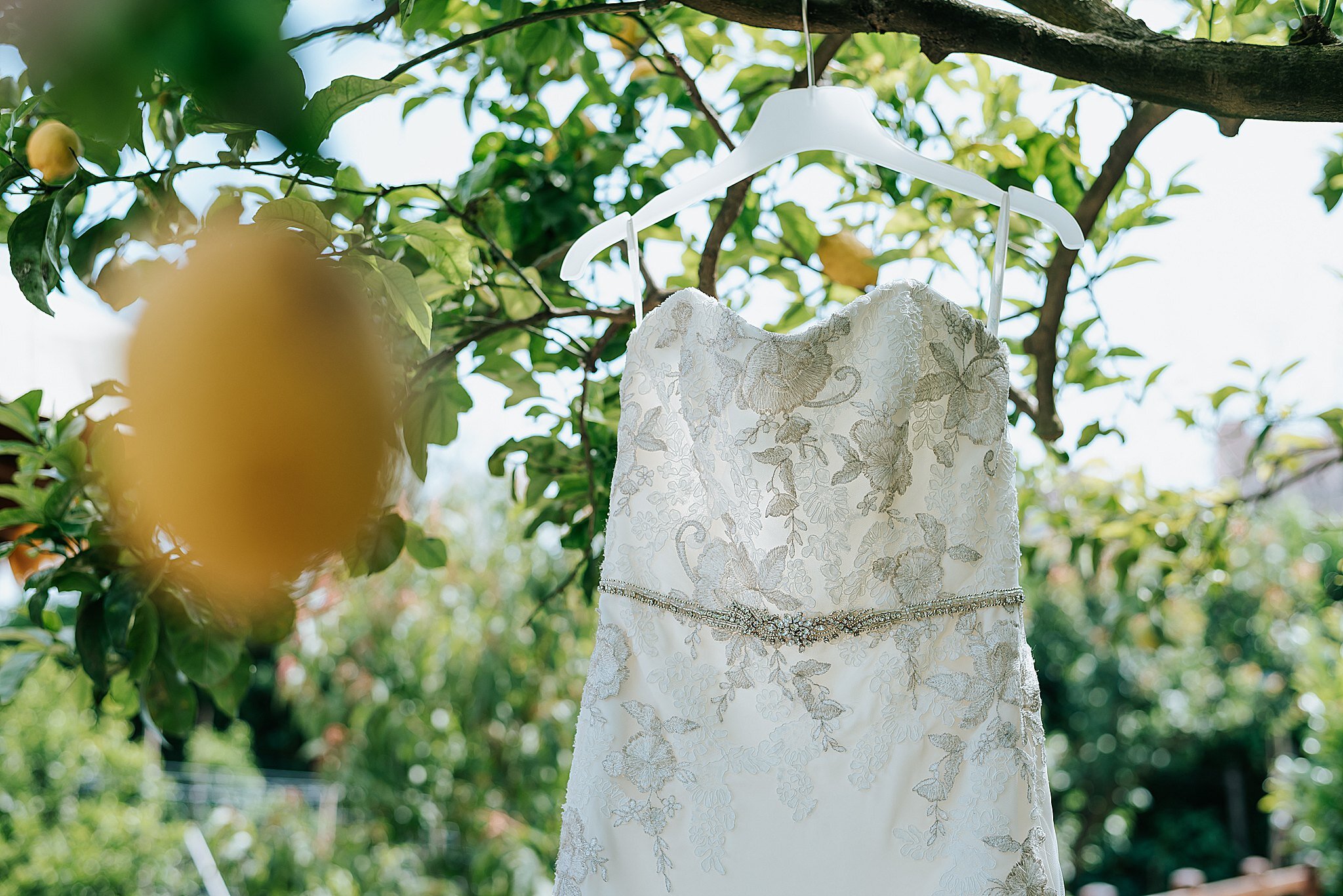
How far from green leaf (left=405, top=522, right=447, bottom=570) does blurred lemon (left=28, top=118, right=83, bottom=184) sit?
623 mm

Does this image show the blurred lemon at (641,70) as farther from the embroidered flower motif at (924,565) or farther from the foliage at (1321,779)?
the foliage at (1321,779)

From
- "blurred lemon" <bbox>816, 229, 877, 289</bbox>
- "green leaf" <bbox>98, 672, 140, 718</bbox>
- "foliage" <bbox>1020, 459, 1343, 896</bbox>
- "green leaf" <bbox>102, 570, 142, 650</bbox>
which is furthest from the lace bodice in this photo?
"foliage" <bbox>1020, 459, 1343, 896</bbox>

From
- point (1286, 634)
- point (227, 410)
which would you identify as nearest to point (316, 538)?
point (227, 410)

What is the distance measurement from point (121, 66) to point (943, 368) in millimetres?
784

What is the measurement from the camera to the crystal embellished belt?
860 millimetres

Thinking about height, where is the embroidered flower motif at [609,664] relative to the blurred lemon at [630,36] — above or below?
below

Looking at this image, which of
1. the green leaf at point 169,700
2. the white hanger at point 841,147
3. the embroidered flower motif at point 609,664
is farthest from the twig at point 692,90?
the green leaf at point 169,700

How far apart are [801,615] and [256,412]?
0.63 metres

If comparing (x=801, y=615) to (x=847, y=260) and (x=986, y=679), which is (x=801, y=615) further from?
(x=847, y=260)

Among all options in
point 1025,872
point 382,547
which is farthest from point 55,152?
point 1025,872

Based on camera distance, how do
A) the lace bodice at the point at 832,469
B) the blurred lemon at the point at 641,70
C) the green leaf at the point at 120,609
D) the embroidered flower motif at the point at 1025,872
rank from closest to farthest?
the embroidered flower motif at the point at 1025,872 → the lace bodice at the point at 832,469 → the green leaf at the point at 120,609 → the blurred lemon at the point at 641,70

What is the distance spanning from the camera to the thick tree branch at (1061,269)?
1.11 meters

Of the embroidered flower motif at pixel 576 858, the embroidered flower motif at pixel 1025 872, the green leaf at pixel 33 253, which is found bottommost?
the embroidered flower motif at pixel 576 858

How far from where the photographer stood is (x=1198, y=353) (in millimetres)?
3553
